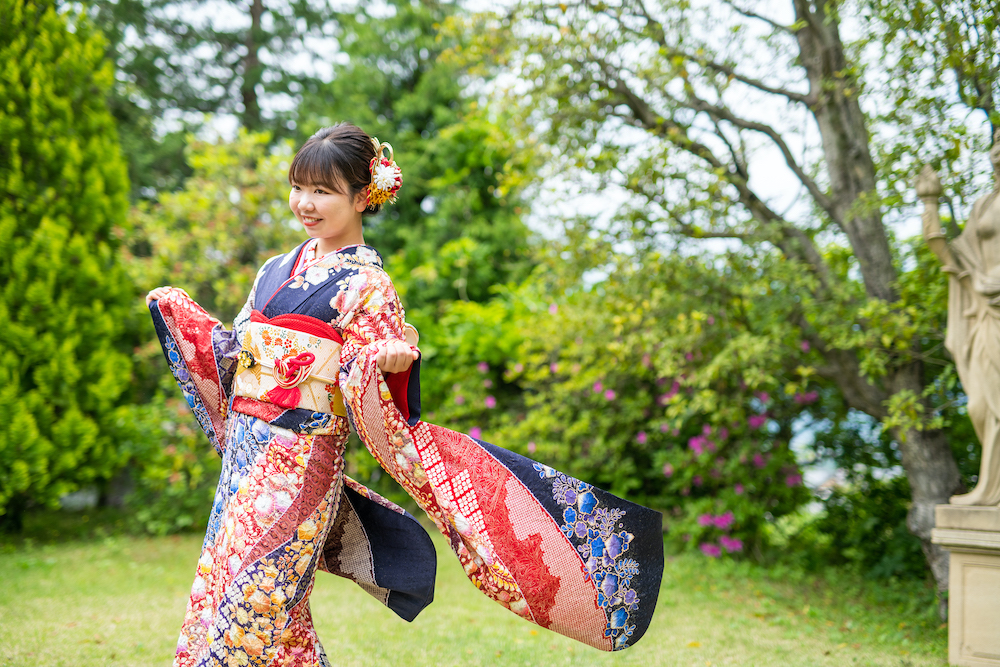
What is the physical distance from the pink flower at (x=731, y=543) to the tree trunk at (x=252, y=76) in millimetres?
9142

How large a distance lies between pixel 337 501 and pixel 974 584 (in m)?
2.87

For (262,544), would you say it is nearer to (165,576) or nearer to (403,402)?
(403,402)

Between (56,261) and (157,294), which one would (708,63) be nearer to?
(157,294)

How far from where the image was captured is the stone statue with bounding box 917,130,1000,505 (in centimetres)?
329

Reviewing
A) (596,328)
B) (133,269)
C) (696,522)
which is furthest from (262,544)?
(133,269)

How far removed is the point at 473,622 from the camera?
3926 millimetres

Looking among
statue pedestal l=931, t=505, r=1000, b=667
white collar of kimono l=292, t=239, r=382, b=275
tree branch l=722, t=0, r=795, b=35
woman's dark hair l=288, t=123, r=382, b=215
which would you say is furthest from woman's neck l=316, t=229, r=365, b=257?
tree branch l=722, t=0, r=795, b=35

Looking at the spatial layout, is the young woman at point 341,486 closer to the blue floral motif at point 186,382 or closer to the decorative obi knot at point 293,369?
the decorative obi knot at point 293,369

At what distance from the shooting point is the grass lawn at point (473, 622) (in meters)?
3.26

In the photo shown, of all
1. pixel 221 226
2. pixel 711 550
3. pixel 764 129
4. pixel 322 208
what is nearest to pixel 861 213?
pixel 764 129

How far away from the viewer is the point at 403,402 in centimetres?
189

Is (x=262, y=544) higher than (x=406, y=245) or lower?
lower

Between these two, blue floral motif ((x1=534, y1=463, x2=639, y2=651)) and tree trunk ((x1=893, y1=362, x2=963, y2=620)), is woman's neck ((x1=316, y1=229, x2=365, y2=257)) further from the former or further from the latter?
tree trunk ((x1=893, y1=362, x2=963, y2=620))

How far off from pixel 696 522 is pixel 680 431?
0.74 m
